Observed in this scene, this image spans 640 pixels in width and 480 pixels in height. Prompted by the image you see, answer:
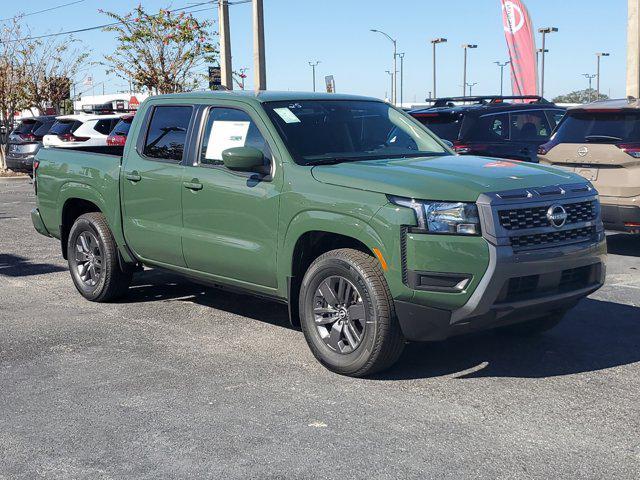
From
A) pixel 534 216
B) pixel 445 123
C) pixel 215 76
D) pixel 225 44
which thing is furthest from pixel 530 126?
pixel 215 76

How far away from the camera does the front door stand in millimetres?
6070

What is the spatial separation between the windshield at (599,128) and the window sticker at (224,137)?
4899 millimetres

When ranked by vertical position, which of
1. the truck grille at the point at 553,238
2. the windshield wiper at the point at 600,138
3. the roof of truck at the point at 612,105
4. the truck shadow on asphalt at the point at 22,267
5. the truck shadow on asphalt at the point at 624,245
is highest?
the roof of truck at the point at 612,105

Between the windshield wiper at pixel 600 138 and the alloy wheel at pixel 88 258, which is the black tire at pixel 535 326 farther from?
the windshield wiper at pixel 600 138

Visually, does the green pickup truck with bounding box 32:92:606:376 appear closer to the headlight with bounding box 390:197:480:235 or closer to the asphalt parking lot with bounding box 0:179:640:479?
the headlight with bounding box 390:197:480:235

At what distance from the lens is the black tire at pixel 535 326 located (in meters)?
6.42

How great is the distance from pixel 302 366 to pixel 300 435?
130 centimetres

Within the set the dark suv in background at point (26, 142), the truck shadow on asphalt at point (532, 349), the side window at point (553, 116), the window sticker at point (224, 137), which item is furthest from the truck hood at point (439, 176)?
the dark suv in background at point (26, 142)

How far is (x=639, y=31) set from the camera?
17844 mm

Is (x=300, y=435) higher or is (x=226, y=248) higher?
(x=226, y=248)

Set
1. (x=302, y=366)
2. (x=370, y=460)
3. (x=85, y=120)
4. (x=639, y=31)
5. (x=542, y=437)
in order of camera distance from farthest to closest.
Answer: (x=85, y=120) < (x=639, y=31) < (x=302, y=366) < (x=542, y=437) < (x=370, y=460)

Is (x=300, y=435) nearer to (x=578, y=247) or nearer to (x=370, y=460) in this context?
(x=370, y=460)

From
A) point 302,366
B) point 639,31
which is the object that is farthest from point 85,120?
point 302,366

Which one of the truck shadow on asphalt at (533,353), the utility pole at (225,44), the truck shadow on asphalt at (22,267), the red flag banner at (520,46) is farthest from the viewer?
the red flag banner at (520,46)
